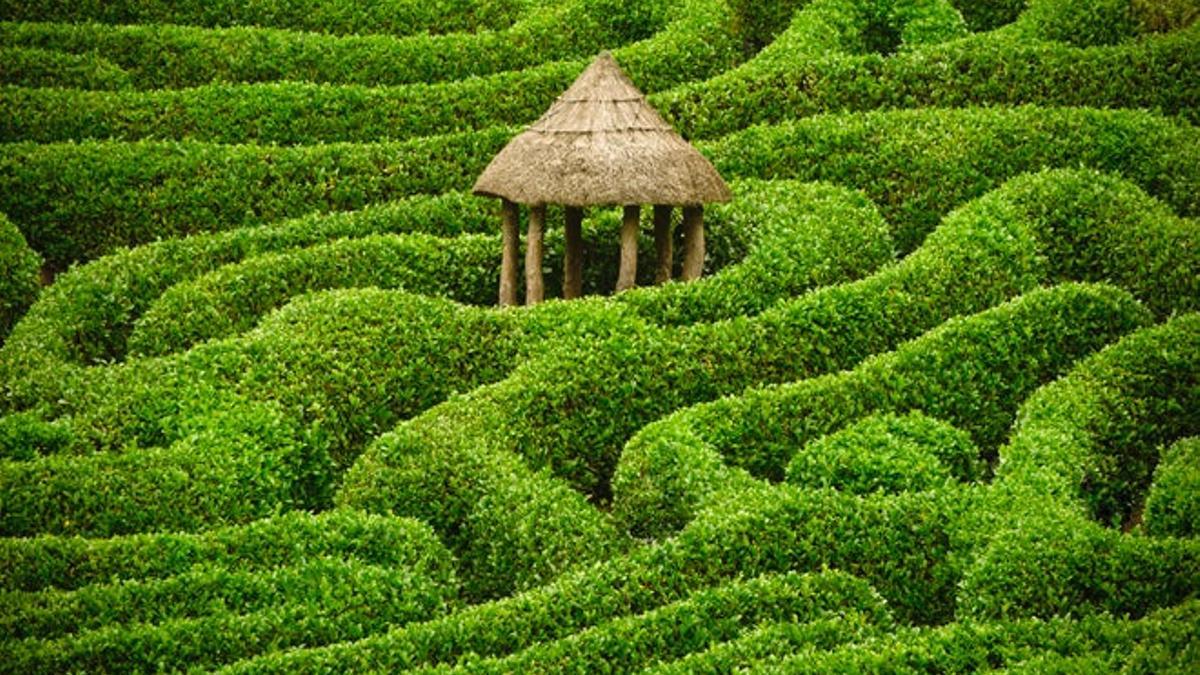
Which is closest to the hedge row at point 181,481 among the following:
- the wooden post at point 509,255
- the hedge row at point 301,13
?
the wooden post at point 509,255

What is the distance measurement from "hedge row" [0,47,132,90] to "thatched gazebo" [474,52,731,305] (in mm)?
6304

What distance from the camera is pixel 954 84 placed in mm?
19109

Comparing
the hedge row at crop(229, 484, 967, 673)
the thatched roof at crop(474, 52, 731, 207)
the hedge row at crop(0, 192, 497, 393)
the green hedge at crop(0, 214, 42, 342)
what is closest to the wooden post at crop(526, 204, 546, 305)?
the thatched roof at crop(474, 52, 731, 207)

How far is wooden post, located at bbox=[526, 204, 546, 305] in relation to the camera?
16375 mm

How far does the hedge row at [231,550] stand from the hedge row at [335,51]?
29.3ft

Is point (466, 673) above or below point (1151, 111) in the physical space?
below

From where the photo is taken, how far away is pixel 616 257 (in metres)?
17.7

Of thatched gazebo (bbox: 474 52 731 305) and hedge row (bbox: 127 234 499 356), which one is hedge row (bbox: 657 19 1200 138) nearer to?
thatched gazebo (bbox: 474 52 731 305)

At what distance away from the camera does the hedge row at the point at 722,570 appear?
36.8ft

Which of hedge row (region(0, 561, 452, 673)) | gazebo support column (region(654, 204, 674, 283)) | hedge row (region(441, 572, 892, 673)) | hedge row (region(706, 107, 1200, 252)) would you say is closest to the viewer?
hedge row (region(441, 572, 892, 673))

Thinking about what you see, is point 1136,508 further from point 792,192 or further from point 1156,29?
point 1156,29

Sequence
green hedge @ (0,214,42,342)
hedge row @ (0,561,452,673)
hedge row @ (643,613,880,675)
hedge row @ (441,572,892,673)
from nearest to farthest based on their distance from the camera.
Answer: hedge row @ (643,613,880,675) → hedge row @ (441,572,892,673) → hedge row @ (0,561,452,673) → green hedge @ (0,214,42,342)

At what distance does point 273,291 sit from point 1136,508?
7985 millimetres

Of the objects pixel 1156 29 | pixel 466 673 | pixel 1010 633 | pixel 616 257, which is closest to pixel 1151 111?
pixel 1156 29
